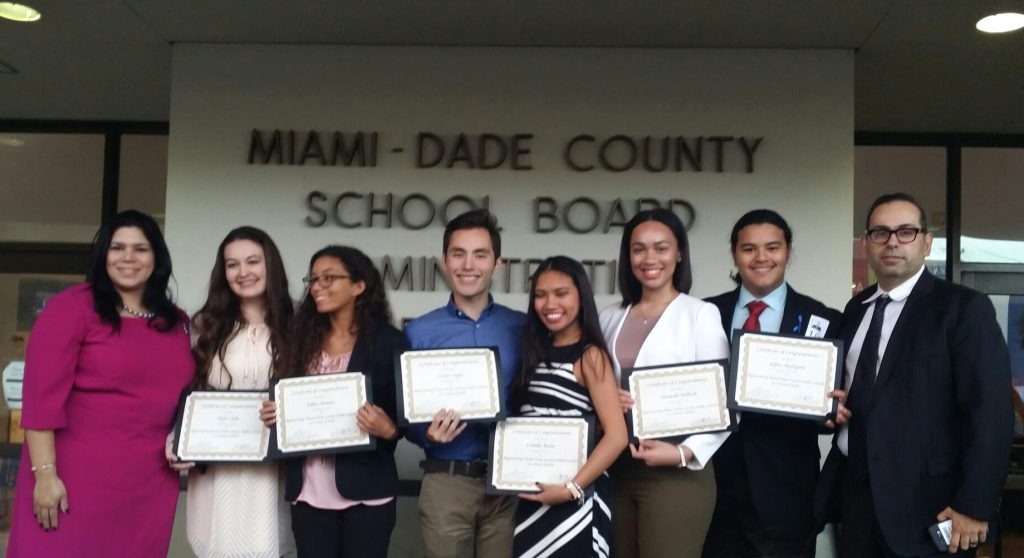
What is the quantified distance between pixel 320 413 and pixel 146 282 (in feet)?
2.96

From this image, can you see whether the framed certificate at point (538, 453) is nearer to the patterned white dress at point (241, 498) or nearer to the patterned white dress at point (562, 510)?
the patterned white dress at point (562, 510)

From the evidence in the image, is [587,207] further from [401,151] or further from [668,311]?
[668,311]

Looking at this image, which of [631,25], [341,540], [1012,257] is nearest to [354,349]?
[341,540]

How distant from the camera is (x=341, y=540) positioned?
119 inches

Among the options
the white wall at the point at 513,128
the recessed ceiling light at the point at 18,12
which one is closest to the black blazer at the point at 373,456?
the white wall at the point at 513,128

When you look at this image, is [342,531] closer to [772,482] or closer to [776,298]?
[772,482]

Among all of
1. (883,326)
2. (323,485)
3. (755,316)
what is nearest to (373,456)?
(323,485)

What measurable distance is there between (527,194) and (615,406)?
2.38 m

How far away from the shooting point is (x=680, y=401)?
9.43ft

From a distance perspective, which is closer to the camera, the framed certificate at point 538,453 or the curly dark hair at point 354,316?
the framed certificate at point 538,453

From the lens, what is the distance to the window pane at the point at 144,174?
21.6 feet

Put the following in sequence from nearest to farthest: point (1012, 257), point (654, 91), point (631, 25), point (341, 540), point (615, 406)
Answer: point (615, 406), point (341, 540), point (631, 25), point (654, 91), point (1012, 257)

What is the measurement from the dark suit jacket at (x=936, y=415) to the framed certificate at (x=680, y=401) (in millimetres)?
476

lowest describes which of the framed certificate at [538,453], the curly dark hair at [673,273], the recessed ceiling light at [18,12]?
the framed certificate at [538,453]
